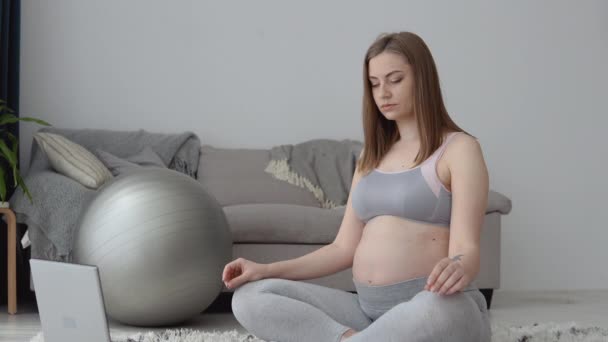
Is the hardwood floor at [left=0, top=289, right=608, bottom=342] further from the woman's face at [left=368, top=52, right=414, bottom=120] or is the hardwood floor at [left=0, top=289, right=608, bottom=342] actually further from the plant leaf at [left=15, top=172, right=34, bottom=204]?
the woman's face at [left=368, top=52, right=414, bottom=120]

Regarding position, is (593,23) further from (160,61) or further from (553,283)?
(160,61)

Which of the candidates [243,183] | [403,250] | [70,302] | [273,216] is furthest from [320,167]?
[70,302]

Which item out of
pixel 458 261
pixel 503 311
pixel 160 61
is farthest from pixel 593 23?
pixel 458 261

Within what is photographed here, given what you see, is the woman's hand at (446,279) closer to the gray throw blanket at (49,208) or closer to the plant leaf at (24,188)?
the gray throw blanket at (49,208)

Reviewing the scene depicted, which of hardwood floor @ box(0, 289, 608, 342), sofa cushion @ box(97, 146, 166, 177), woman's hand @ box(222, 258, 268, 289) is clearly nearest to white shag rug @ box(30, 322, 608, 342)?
hardwood floor @ box(0, 289, 608, 342)

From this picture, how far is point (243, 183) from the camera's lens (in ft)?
13.7

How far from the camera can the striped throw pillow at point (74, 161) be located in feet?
11.5

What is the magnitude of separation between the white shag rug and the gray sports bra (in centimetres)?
92

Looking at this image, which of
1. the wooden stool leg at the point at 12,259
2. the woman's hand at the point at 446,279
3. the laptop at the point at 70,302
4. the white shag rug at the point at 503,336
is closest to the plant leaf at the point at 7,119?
the wooden stool leg at the point at 12,259

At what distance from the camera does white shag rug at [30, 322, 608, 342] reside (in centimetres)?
262

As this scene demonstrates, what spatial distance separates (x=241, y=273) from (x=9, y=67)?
265 centimetres

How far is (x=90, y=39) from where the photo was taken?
441 centimetres

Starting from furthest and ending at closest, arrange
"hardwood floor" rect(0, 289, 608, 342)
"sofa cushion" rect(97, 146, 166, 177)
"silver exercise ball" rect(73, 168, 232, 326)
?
1. "sofa cushion" rect(97, 146, 166, 177)
2. "hardwood floor" rect(0, 289, 608, 342)
3. "silver exercise ball" rect(73, 168, 232, 326)

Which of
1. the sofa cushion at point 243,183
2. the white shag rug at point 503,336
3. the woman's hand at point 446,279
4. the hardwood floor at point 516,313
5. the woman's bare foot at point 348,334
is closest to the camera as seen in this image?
the woman's hand at point 446,279
